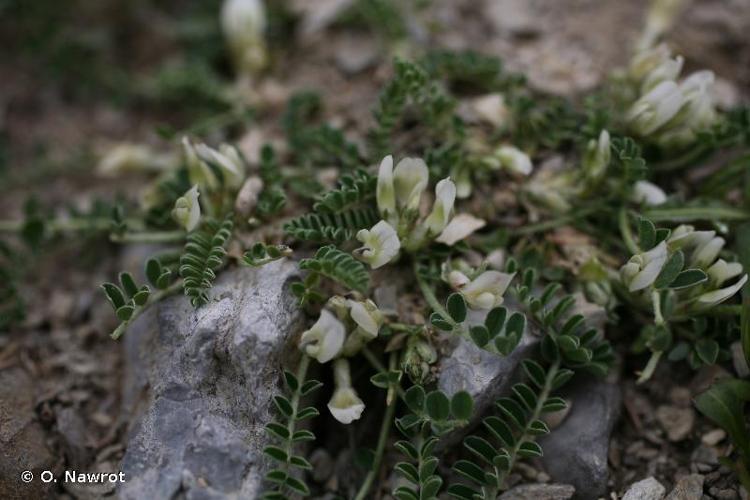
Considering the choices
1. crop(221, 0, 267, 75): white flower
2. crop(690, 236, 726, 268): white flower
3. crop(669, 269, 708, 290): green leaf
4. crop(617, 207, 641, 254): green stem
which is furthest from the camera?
crop(221, 0, 267, 75): white flower

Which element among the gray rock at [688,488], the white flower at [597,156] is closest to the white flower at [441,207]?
the white flower at [597,156]

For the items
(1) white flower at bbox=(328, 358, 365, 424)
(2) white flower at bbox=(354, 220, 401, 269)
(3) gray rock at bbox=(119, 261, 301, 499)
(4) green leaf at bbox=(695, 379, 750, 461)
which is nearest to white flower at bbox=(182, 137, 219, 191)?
(3) gray rock at bbox=(119, 261, 301, 499)

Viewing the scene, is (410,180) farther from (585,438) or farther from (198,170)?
(585,438)

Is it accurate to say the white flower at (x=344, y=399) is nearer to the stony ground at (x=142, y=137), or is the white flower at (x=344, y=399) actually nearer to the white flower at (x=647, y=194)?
the stony ground at (x=142, y=137)

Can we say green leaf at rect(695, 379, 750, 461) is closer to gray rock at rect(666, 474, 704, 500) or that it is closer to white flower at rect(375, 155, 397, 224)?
gray rock at rect(666, 474, 704, 500)

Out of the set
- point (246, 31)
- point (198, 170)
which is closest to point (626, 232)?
point (198, 170)

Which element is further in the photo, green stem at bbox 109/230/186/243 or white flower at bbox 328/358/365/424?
green stem at bbox 109/230/186/243
